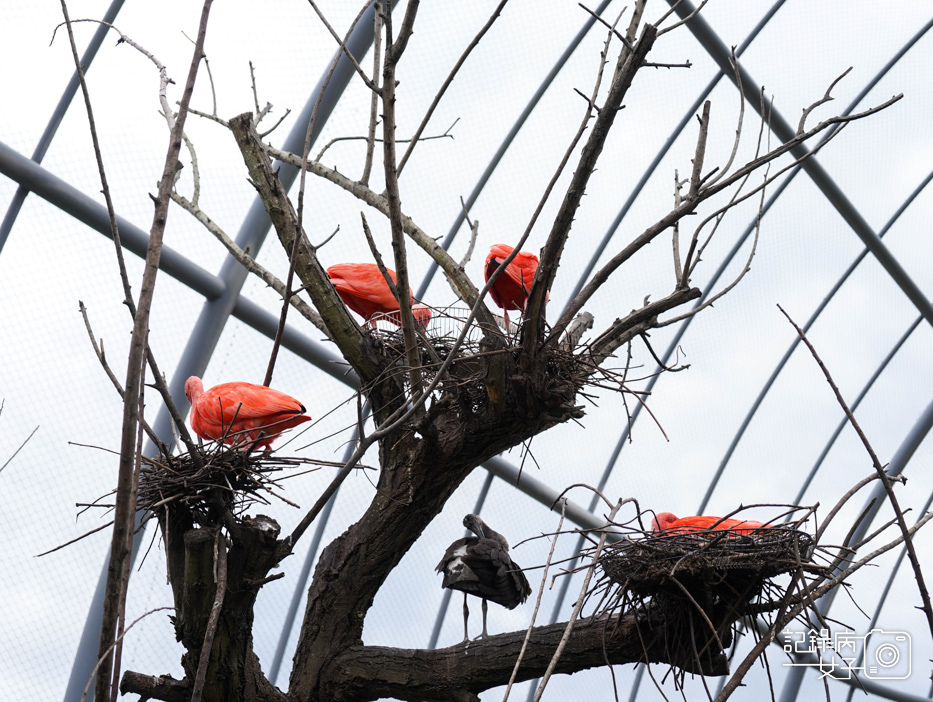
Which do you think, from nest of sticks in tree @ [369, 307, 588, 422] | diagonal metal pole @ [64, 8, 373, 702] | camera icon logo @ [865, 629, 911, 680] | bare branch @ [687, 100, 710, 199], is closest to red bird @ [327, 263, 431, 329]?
nest of sticks in tree @ [369, 307, 588, 422]

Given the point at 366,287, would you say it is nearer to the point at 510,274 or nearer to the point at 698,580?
the point at 510,274

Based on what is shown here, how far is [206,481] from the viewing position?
2.22 m

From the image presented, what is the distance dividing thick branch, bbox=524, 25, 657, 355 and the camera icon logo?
325 inches

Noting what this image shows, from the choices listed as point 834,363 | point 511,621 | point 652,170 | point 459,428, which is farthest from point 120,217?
point 834,363

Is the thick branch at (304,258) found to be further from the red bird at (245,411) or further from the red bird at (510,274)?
the red bird at (510,274)

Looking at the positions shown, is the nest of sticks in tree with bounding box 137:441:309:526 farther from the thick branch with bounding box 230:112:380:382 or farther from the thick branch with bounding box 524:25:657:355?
the thick branch with bounding box 524:25:657:355

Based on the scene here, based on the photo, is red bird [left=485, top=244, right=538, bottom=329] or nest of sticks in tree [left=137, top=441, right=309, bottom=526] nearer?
nest of sticks in tree [left=137, top=441, right=309, bottom=526]

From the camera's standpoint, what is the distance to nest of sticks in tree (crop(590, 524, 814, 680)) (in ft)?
7.86

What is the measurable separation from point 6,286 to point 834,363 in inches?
260

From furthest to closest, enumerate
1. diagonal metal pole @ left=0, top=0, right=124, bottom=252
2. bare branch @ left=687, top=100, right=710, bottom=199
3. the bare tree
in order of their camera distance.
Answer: diagonal metal pole @ left=0, top=0, right=124, bottom=252 → the bare tree → bare branch @ left=687, top=100, right=710, bottom=199

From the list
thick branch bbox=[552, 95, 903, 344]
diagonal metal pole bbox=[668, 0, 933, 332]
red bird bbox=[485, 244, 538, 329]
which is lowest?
thick branch bbox=[552, 95, 903, 344]

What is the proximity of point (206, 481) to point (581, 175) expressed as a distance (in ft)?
3.86

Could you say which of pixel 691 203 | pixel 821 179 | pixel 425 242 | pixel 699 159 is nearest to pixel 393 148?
pixel 691 203

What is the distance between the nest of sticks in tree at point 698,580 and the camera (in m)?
2.40
